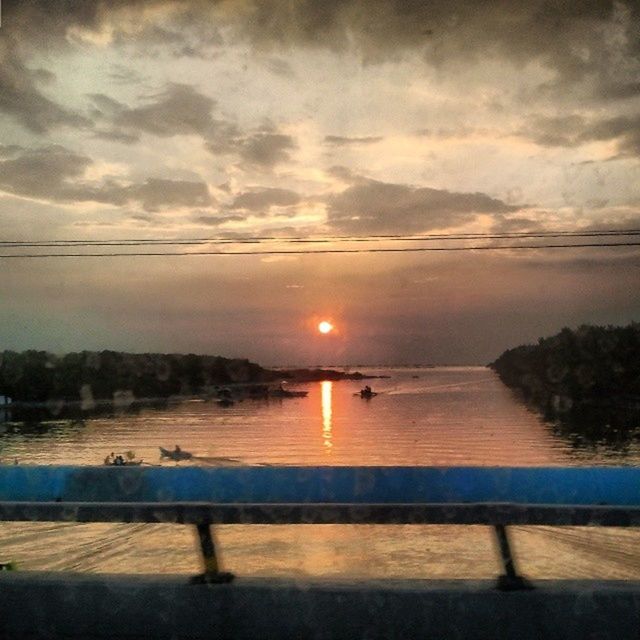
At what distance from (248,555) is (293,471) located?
4034mm

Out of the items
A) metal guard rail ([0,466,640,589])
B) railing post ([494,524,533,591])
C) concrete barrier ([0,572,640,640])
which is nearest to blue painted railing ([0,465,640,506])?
metal guard rail ([0,466,640,589])

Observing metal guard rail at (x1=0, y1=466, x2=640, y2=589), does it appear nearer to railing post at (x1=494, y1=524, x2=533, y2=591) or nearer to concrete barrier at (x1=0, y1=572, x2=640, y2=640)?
railing post at (x1=494, y1=524, x2=533, y2=591)

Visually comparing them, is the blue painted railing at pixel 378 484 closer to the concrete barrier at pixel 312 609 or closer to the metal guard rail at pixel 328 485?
the metal guard rail at pixel 328 485

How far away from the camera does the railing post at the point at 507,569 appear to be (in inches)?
175

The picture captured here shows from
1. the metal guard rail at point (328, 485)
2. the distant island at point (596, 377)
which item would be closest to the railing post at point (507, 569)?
the metal guard rail at point (328, 485)

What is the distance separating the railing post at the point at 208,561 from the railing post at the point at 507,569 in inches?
63.1

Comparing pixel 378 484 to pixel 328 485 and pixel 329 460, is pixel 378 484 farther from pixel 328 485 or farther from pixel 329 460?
pixel 329 460

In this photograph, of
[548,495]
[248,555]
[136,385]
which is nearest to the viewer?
[548,495]

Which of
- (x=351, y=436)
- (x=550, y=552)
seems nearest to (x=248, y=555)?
(x=550, y=552)

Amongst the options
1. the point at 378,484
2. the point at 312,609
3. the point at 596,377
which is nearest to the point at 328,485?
the point at 378,484

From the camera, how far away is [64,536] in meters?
14.6

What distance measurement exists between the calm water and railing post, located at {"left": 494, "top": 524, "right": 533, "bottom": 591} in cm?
113

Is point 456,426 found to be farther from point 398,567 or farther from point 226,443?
point 398,567

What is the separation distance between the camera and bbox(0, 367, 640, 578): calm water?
9.54 m
